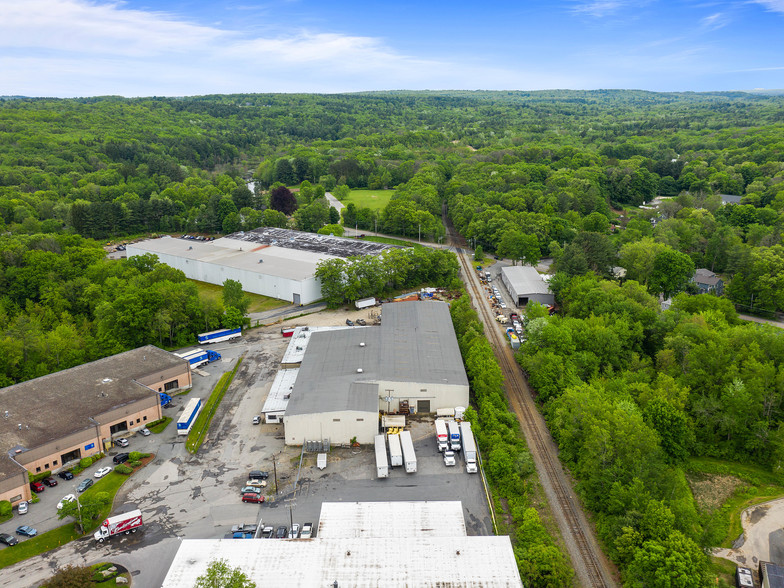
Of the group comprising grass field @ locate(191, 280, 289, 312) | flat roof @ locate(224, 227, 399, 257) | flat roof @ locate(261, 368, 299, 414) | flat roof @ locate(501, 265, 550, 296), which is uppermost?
flat roof @ locate(224, 227, 399, 257)

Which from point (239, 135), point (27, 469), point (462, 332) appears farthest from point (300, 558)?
point (239, 135)

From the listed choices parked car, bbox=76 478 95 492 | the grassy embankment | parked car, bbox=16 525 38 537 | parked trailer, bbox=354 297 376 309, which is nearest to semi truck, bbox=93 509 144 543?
parked car, bbox=16 525 38 537

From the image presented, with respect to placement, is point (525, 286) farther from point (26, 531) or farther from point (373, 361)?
point (26, 531)

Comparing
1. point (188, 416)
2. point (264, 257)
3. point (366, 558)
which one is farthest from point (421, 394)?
point (264, 257)

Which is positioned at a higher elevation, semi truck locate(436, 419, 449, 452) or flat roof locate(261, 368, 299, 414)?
flat roof locate(261, 368, 299, 414)

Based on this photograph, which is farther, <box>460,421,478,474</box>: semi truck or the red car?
<box>460,421,478,474</box>: semi truck

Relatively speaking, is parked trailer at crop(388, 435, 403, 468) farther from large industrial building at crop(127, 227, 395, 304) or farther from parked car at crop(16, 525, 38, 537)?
large industrial building at crop(127, 227, 395, 304)

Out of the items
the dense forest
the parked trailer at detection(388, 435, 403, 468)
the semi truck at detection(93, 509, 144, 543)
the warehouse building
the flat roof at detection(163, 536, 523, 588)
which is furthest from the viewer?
the warehouse building

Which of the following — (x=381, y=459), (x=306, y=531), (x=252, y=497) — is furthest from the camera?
(x=381, y=459)
